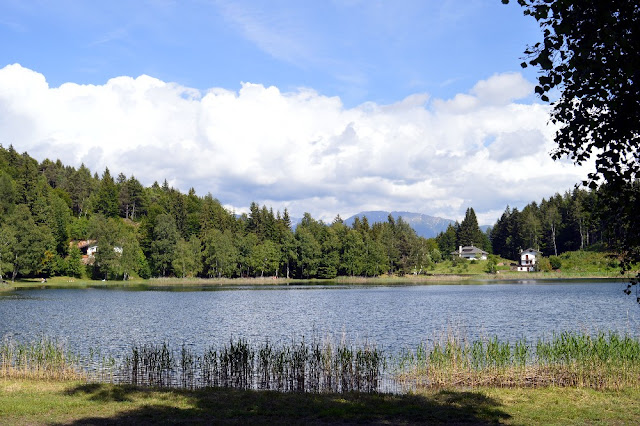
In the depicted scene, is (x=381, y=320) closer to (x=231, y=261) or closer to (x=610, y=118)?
(x=610, y=118)

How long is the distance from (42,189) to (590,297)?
13893 centimetres

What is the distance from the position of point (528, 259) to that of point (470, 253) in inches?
1055

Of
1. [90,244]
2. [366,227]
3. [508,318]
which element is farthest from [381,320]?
[366,227]

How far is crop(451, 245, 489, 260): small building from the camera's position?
180 meters

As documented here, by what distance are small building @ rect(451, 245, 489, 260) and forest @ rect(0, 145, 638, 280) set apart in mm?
5729

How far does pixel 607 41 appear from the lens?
7.68 metres

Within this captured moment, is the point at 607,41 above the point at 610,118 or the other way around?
above

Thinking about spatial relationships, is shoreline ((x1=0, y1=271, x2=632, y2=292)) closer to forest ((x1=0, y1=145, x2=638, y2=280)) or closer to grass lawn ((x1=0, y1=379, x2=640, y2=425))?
forest ((x1=0, y1=145, x2=638, y2=280))

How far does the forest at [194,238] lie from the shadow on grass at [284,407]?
103074 millimetres

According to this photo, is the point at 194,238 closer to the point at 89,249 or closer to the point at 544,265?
the point at 89,249

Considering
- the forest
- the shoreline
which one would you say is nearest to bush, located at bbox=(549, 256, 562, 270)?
the shoreline

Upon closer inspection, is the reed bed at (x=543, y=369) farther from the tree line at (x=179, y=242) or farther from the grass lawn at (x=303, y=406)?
the tree line at (x=179, y=242)

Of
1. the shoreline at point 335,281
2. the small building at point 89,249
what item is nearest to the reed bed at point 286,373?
the shoreline at point 335,281

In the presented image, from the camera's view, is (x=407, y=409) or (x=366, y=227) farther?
(x=366, y=227)
